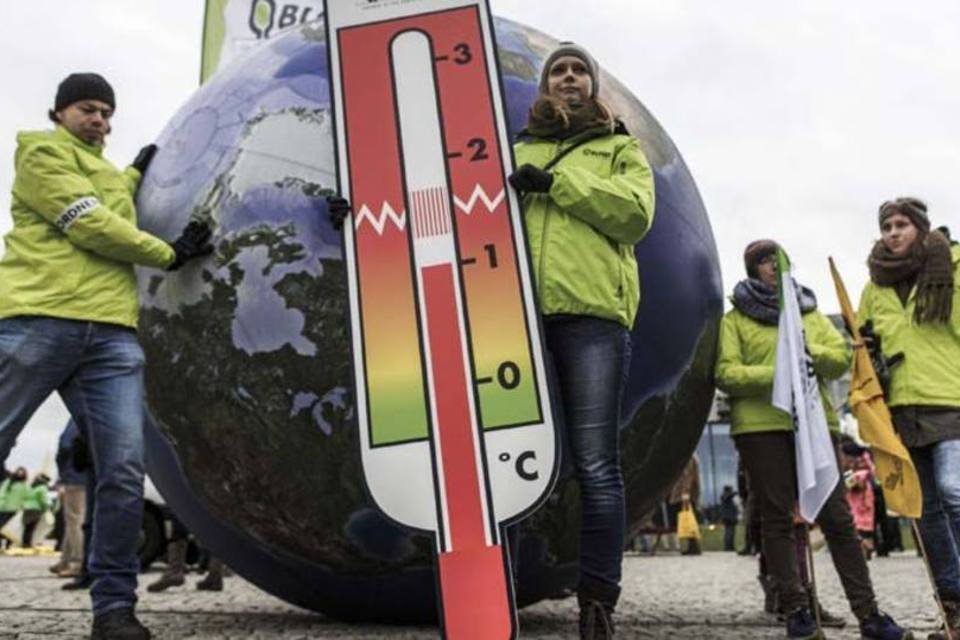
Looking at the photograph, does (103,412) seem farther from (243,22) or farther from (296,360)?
(243,22)

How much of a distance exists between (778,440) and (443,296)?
6.15 ft

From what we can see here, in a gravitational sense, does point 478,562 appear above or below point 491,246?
below

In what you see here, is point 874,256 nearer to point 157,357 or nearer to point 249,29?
point 157,357

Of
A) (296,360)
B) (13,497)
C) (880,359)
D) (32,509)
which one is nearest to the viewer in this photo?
(296,360)

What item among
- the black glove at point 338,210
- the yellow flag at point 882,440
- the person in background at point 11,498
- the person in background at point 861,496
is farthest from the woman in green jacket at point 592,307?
the person in background at point 11,498

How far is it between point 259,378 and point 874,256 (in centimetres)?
255

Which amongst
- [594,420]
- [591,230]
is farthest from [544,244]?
[594,420]

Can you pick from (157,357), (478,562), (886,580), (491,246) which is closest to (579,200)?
(491,246)

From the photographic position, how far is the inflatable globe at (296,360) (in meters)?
3.66

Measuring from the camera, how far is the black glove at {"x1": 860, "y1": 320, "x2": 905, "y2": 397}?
168 inches

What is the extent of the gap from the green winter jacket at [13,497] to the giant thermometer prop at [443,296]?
1668cm

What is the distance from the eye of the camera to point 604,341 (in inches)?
126

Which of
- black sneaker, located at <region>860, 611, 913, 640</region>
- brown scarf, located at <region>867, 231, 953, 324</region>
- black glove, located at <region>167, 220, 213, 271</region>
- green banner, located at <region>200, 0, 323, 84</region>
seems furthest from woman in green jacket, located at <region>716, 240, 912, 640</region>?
green banner, located at <region>200, 0, 323, 84</region>

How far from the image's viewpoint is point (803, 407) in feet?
13.6
